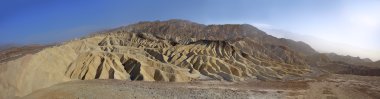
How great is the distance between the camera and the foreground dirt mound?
34.7m

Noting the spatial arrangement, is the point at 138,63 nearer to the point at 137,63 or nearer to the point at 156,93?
the point at 137,63

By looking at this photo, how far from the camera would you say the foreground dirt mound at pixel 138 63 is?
3469cm

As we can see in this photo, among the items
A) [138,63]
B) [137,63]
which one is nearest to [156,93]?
[138,63]

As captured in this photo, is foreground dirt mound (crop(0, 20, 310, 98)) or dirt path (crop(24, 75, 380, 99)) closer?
dirt path (crop(24, 75, 380, 99))

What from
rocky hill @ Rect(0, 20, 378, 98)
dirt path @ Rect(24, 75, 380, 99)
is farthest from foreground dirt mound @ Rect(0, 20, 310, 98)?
dirt path @ Rect(24, 75, 380, 99)

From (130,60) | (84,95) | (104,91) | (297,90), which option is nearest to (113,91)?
(104,91)

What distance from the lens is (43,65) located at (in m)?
37.5

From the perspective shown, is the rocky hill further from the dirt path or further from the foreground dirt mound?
the dirt path

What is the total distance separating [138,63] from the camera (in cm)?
5997

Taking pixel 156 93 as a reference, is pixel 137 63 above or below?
above

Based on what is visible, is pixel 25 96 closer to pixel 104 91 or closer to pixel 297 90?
pixel 104 91

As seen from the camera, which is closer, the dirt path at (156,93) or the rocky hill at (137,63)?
the dirt path at (156,93)

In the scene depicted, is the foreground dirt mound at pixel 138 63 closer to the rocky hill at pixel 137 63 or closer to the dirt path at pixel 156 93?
the rocky hill at pixel 137 63

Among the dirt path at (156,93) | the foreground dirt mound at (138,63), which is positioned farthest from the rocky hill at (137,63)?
the dirt path at (156,93)
